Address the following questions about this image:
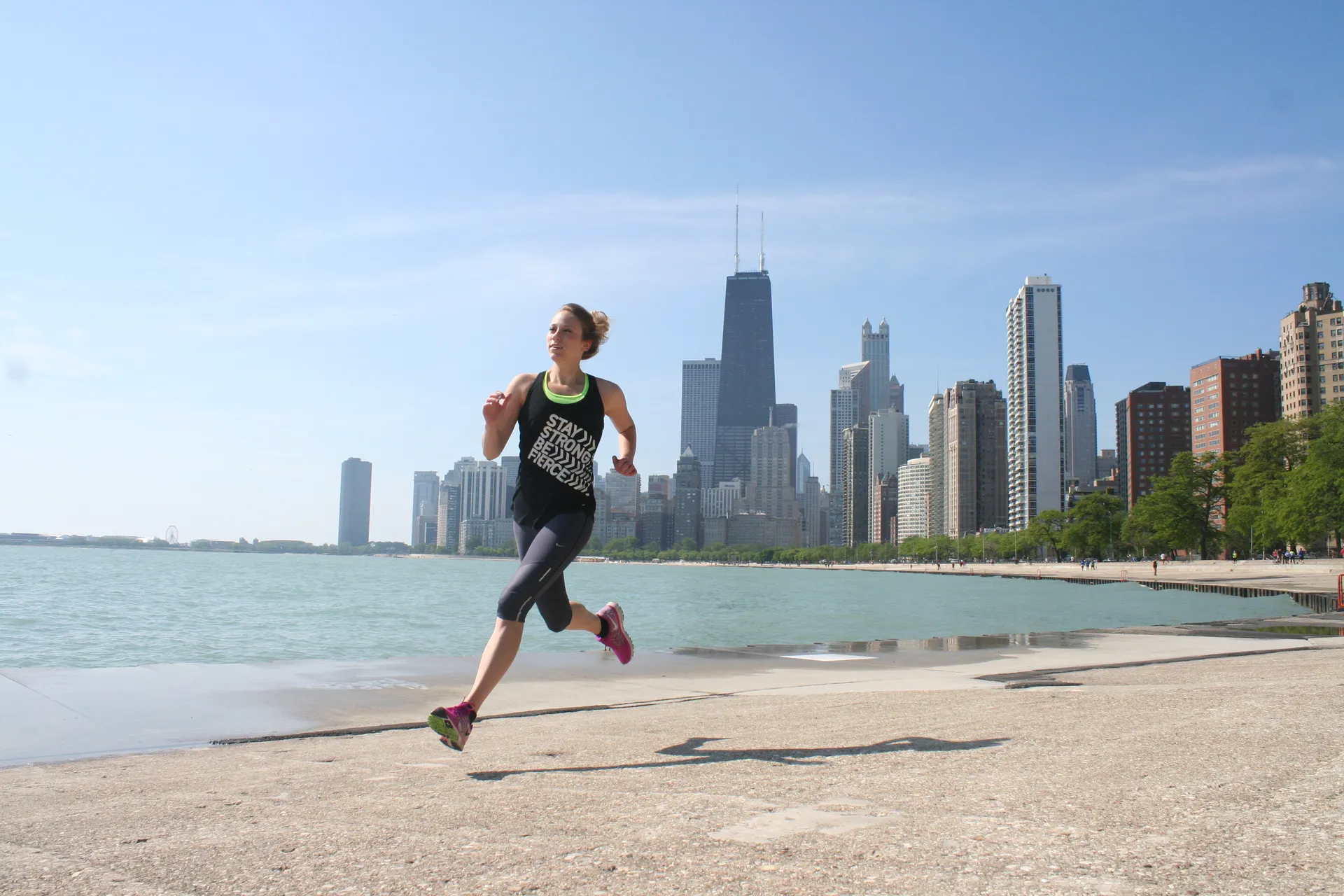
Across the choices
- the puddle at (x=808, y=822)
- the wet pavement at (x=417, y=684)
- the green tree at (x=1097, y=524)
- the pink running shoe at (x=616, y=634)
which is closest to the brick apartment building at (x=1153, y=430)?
the green tree at (x=1097, y=524)

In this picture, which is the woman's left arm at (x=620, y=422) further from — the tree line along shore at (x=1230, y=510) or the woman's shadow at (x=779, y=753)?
the tree line along shore at (x=1230, y=510)

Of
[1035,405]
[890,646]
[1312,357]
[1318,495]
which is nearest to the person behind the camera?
[890,646]

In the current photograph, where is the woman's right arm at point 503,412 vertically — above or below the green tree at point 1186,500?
below

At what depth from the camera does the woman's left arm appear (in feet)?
15.5

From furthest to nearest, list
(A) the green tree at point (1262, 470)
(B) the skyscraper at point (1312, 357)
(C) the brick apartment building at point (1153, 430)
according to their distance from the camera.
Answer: (C) the brick apartment building at point (1153, 430) < (B) the skyscraper at point (1312, 357) < (A) the green tree at point (1262, 470)

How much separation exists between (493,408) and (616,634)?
168 cm

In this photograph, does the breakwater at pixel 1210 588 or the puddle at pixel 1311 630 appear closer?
the puddle at pixel 1311 630

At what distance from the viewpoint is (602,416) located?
466cm

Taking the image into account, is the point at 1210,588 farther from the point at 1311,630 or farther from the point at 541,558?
the point at 541,558

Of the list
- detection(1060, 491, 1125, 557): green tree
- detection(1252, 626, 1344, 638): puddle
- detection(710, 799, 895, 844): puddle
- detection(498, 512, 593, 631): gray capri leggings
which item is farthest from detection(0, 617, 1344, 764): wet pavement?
detection(1060, 491, 1125, 557): green tree

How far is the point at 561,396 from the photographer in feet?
14.9

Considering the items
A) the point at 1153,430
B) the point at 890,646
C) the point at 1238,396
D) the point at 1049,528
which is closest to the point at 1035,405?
the point at 1153,430

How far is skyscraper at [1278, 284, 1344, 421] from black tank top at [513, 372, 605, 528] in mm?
145634

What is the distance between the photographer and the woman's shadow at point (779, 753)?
3846mm
